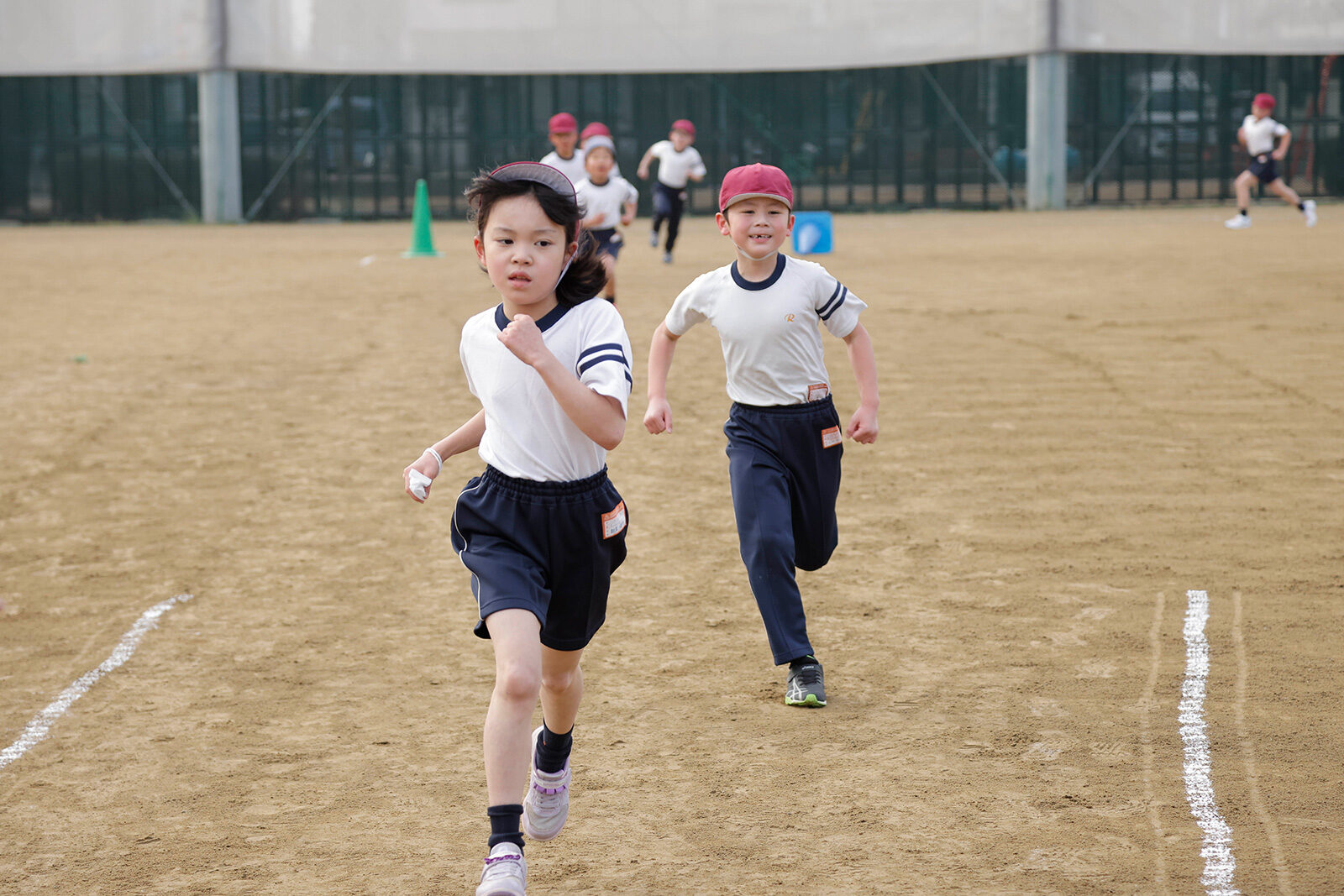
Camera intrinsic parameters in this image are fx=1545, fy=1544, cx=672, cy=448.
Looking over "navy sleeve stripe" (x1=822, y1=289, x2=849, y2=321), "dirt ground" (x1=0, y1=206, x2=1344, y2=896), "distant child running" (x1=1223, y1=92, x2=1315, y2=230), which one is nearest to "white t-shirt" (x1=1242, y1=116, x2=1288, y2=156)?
"distant child running" (x1=1223, y1=92, x2=1315, y2=230)

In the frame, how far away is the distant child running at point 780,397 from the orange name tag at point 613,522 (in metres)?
1.44

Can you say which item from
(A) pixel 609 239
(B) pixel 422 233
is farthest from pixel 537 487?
(B) pixel 422 233

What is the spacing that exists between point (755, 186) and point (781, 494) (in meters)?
1.11

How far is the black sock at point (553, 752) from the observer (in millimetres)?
4340

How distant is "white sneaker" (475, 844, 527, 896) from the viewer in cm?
367

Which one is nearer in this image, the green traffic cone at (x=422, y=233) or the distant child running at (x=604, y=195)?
the distant child running at (x=604, y=195)

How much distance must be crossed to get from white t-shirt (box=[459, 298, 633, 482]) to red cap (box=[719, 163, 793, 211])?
151 cm

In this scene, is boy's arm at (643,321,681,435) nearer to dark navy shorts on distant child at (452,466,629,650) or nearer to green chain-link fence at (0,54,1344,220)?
dark navy shorts on distant child at (452,466,629,650)

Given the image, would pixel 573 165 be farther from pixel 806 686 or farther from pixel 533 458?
pixel 533 458

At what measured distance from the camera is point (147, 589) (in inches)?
283

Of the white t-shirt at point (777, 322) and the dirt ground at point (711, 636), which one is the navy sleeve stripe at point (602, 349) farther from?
the white t-shirt at point (777, 322)

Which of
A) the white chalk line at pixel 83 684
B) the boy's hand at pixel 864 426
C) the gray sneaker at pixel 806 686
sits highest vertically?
the boy's hand at pixel 864 426

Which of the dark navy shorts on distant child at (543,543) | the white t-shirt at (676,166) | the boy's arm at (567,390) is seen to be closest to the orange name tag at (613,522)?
the dark navy shorts on distant child at (543,543)

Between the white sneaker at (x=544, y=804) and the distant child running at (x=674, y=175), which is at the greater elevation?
the distant child running at (x=674, y=175)
